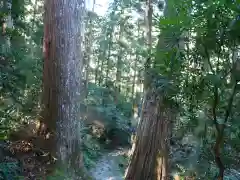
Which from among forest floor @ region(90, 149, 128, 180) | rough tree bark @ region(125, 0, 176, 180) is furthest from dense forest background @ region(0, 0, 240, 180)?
forest floor @ region(90, 149, 128, 180)

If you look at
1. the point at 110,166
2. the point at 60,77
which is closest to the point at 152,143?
the point at 60,77

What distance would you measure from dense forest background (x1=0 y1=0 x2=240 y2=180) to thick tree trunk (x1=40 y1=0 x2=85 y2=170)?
7 cm

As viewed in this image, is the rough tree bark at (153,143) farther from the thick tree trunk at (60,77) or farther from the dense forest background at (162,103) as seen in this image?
the thick tree trunk at (60,77)

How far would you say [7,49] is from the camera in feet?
25.2

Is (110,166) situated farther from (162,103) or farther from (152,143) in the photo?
(162,103)

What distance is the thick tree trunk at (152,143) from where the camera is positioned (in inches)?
255

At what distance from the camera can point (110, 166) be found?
11625mm

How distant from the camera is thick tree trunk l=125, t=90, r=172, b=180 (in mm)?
6477

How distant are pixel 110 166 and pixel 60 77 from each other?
576 centimetres

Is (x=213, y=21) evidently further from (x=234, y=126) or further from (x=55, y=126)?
(x=55, y=126)

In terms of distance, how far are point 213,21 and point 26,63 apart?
6797mm

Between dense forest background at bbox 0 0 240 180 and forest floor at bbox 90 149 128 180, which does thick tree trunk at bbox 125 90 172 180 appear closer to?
dense forest background at bbox 0 0 240 180

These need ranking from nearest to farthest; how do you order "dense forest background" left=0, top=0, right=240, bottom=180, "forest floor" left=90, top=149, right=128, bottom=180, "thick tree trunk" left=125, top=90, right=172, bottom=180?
"dense forest background" left=0, top=0, right=240, bottom=180 < "thick tree trunk" left=125, top=90, right=172, bottom=180 < "forest floor" left=90, top=149, right=128, bottom=180

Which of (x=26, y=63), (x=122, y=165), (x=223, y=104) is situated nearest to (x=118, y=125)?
(x=122, y=165)
